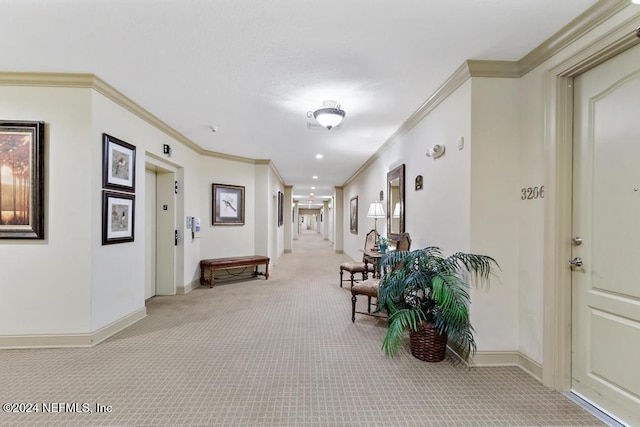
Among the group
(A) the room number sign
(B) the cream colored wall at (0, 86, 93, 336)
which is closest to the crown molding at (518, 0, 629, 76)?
(A) the room number sign

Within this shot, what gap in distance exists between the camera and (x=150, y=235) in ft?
15.1

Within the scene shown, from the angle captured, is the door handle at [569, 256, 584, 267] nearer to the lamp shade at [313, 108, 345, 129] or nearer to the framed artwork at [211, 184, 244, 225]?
the lamp shade at [313, 108, 345, 129]

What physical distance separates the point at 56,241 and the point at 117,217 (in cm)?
55

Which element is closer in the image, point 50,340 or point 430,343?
point 430,343

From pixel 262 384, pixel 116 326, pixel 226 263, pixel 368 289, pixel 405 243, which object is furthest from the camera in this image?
pixel 226 263

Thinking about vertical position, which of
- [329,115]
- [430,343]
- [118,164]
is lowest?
[430,343]

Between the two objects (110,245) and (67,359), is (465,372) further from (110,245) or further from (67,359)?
(110,245)

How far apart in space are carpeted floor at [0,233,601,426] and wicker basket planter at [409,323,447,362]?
81 mm

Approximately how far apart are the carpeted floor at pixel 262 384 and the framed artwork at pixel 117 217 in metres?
1.04

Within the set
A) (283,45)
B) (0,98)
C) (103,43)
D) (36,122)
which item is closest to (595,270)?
(283,45)

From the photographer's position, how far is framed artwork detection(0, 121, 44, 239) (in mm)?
2715

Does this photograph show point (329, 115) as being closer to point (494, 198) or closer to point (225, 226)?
point (494, 198)

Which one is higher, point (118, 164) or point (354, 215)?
point (118, 164)

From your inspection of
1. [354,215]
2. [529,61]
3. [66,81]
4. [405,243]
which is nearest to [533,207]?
[529,61]
